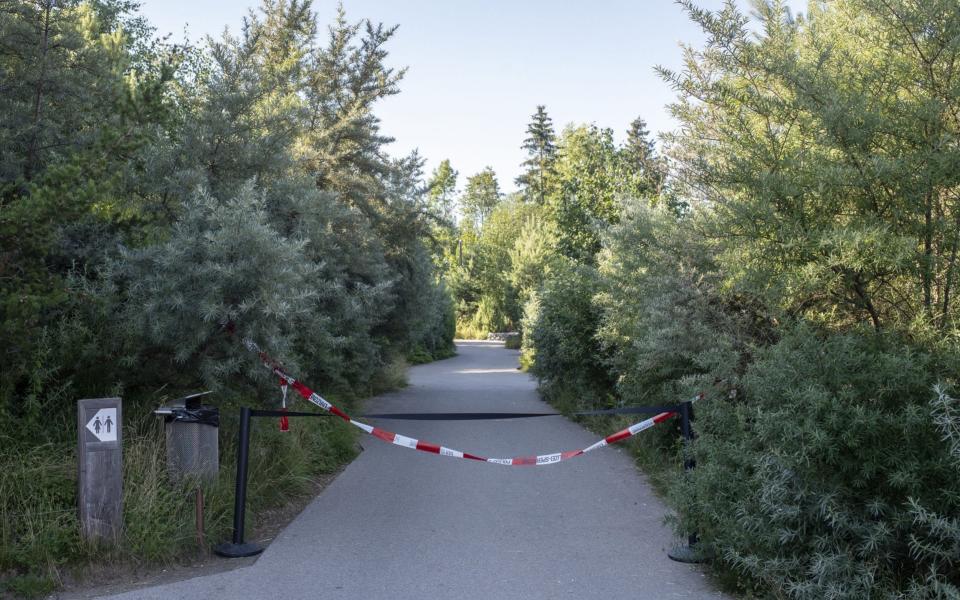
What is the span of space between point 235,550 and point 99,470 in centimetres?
115

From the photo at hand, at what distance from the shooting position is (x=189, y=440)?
264 inches

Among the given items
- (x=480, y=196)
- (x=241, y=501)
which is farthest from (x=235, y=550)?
(x=480, y=196)

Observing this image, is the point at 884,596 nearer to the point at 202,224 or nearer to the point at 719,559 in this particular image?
the point at 719,559

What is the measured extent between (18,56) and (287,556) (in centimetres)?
659

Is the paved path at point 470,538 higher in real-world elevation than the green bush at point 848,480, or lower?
lower

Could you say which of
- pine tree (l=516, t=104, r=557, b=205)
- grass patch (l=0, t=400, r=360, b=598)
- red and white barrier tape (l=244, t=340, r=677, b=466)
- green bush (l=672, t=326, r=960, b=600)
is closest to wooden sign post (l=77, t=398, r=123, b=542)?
grass patch (l=0, t=400, r=360, b=598)

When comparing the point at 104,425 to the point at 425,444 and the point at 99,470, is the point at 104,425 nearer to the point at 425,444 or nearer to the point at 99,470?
the point at 99,470

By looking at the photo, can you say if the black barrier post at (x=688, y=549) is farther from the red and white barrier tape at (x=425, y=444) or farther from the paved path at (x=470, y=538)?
the red and white barrier tape at (x=425, y=444)

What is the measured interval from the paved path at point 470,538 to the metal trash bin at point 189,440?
899 mm

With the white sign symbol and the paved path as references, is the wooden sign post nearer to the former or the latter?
the white sign symbol

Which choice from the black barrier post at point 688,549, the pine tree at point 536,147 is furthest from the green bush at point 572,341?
the pine tree at point 536,147

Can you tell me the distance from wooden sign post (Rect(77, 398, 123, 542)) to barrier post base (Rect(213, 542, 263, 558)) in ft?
2.47

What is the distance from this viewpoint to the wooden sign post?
5.71 metres

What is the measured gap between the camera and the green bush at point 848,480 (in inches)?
168
